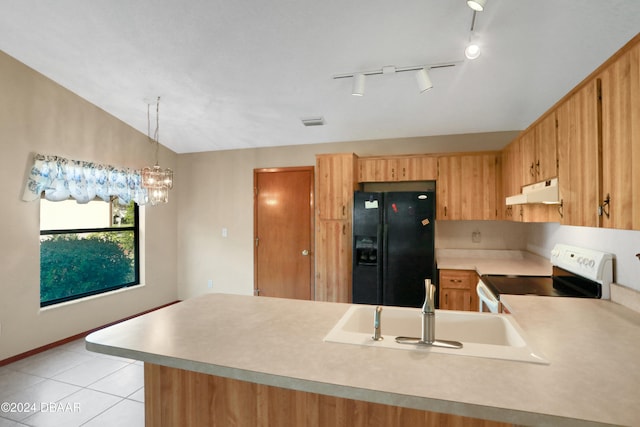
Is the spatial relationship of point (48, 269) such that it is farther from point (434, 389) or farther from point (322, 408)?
point (434, 389)

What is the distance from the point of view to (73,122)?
11.5ft

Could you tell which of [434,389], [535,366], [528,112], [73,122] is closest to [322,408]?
[434,389]

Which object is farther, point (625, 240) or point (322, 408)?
point (625, 240)

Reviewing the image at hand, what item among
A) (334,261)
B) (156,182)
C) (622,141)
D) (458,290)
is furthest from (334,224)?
(622,141)

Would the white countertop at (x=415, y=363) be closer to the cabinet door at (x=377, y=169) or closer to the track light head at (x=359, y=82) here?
the track light head at (x=359, y=82)

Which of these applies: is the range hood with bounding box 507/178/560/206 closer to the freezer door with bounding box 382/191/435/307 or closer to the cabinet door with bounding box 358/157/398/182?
the freezer door with bounding box 382/191/435/307

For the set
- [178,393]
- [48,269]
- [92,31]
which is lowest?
[178,393]

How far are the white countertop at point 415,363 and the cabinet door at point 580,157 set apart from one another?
0.57 metres

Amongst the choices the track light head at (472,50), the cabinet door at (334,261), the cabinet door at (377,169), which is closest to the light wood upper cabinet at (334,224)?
the cabinet door at (334,261)

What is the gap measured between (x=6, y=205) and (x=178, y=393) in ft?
9.45

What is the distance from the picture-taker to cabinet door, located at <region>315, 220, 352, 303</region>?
3.81 m

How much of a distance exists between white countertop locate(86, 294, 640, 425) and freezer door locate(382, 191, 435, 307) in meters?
1.76

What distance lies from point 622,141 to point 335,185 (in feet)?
8.91

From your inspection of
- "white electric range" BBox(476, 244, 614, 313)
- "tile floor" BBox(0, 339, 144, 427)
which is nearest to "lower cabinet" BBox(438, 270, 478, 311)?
"white electric range" BBox(476, 244, 614, 313)
